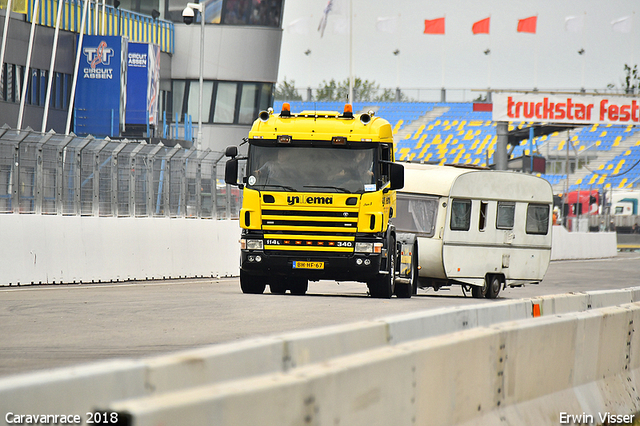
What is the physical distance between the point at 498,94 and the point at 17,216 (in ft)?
106

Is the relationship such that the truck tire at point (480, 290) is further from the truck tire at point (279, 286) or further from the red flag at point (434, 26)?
the red flag at point (434, 26)

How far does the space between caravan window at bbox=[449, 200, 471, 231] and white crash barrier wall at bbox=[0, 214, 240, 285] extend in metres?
6.23

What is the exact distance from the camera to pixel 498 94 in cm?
4738

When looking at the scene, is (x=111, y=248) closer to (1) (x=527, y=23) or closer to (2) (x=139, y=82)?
(2) (x=139, y=82)

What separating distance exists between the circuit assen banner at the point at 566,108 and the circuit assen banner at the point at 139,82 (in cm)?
1599

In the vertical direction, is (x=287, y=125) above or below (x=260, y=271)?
above

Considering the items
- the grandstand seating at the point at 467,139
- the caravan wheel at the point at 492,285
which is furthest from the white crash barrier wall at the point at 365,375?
the grandstand seating at the point at 467,139

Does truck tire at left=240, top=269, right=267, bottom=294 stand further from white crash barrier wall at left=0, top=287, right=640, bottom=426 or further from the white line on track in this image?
white crash barrier wall at left=0, top=287, right=640, bottom=426

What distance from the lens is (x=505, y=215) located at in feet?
70.5

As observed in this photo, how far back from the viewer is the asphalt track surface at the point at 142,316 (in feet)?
32.6

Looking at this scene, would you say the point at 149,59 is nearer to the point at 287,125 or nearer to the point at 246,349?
the point at 287,125

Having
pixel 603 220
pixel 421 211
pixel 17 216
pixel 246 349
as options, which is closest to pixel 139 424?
pixel 246 349

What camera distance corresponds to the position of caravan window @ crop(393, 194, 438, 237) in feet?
68.3

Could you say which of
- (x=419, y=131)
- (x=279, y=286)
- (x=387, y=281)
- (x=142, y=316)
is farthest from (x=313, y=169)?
(x=419, y=131)
